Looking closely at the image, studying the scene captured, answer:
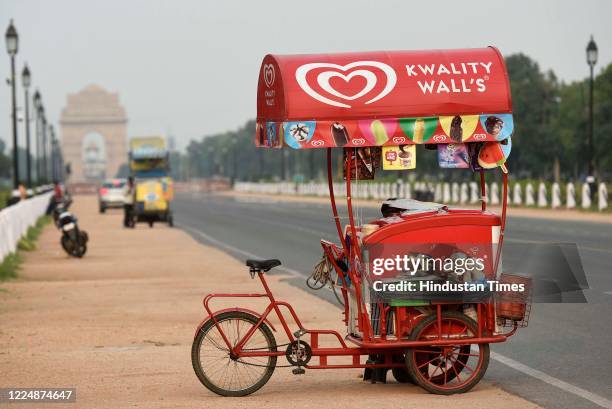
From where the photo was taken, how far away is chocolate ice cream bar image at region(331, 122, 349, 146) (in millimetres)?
9055

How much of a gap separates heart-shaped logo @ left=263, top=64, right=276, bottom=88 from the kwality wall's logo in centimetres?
29

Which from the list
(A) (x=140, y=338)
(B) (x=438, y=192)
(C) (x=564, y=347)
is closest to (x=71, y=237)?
(A) (x=140, y=338)

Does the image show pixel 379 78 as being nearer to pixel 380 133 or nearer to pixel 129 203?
pixel 380 133

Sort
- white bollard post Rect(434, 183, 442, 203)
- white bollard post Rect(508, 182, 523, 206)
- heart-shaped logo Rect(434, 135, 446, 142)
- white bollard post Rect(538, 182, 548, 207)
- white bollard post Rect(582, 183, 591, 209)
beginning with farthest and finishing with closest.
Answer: white bollard post Rect(434, 183, 442, 203), white bollard post Rect(508, 182, 523, 206), white bollard post Rect(538, 182, 548, 207), white bollard post Rect(582, 183, 591, 209), heart-shaped logo Rect(434, 135, 446, 142)

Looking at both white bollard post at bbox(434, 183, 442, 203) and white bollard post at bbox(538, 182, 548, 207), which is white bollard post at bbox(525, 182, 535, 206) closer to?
white bollard post at bbox(538, 182, 548, 207)

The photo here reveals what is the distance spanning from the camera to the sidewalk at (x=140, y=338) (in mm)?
9094

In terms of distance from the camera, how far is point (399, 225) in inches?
362

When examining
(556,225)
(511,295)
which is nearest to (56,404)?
(511,295)

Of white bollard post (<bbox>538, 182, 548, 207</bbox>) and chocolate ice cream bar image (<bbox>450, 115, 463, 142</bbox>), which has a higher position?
chocolate ice cream bar image (<bbox>450, 115, 463, 142</bbox>)

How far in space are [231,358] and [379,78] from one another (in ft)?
7.52

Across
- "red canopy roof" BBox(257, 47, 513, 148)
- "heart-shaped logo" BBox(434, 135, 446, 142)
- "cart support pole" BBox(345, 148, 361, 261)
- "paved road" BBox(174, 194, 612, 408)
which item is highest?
"red canopy roof" BBox(257, 47, 513, 148)

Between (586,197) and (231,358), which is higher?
(231,358)

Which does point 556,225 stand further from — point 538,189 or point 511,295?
point 511,295

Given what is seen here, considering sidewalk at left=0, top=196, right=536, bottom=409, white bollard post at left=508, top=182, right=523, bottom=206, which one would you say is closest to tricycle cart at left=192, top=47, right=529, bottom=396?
sidewalk at left=0, top=196, right=536, bottom=409
